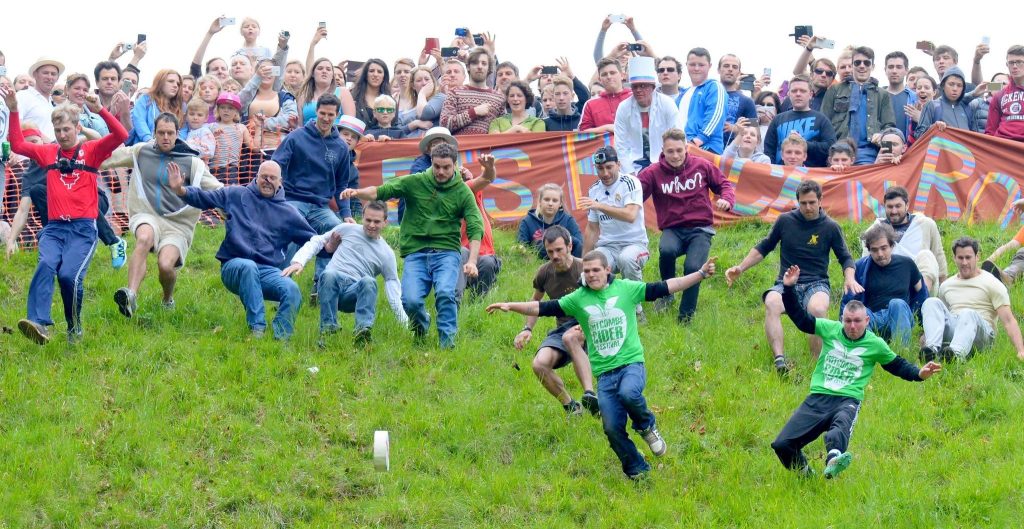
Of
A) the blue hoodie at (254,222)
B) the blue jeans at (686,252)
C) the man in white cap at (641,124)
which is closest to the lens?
the blue hoodie at (254,222)

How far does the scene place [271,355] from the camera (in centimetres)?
1306

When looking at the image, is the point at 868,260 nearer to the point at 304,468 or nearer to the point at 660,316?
the point at 660,316

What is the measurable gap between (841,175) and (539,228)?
385cm

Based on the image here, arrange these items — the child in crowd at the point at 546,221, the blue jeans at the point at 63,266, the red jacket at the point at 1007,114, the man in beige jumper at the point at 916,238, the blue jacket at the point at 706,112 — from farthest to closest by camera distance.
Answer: the blue jacket at the point at 706,112 → the red jacket at the point at 1007,114 → the child in crowd at the point at 546,221 → the man in beige jumper at the point at 916,238 → the blue jeans at the point at 63,266

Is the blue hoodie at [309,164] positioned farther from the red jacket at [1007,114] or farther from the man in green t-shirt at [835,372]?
the red jacket at [1007,114]

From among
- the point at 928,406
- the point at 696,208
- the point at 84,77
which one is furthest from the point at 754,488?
the point at 84,77

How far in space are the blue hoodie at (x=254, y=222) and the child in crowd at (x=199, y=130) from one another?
122 inches

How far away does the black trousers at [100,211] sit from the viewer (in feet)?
48.9

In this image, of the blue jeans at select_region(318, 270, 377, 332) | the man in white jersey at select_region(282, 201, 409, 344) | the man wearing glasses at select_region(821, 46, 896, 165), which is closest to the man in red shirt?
the man in white jersey at select_region(282, 201, 409, 344)

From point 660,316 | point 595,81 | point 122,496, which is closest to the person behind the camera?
point 122,496

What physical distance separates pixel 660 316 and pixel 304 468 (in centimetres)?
461

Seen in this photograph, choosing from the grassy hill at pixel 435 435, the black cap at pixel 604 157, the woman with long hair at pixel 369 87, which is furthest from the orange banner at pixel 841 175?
the grassy hill at pixel 435 435

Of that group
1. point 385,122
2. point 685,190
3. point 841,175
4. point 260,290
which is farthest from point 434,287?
point 841,175

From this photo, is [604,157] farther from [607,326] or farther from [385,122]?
[385,122]
